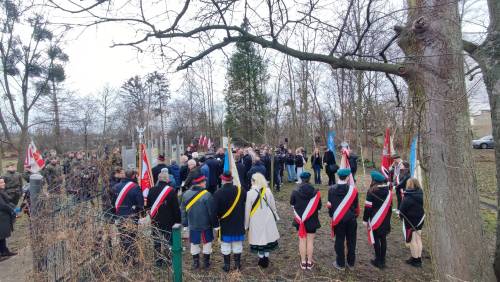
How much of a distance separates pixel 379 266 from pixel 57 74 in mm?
26593

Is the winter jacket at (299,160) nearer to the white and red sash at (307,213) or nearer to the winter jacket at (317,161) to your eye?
the winter jacket at (317,161)

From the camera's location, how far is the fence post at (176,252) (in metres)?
3.70

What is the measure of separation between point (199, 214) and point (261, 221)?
116 cm

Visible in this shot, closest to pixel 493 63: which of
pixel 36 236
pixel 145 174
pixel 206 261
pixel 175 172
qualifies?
pixel 206 261

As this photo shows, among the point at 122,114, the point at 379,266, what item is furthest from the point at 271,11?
the point at 122,114

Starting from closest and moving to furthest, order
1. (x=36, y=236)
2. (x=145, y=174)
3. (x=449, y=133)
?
(x=449, y=133)
(x=36, y=236)
(x=145, y=174)

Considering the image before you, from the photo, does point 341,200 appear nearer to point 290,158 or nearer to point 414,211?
point 414,211

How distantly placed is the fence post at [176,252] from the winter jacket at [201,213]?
1933mm

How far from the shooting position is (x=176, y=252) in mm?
3711

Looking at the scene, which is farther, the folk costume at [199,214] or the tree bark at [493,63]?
the folk costume at [199,214]

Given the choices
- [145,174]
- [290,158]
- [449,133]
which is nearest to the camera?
[449,133]

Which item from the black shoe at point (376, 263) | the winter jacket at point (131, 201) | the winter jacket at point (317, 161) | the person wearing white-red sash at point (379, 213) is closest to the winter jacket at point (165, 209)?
the winter jacket at point (131, 201)

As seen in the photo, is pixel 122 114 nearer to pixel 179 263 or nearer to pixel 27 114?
pixel 27 114

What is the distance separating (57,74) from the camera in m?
24.5
